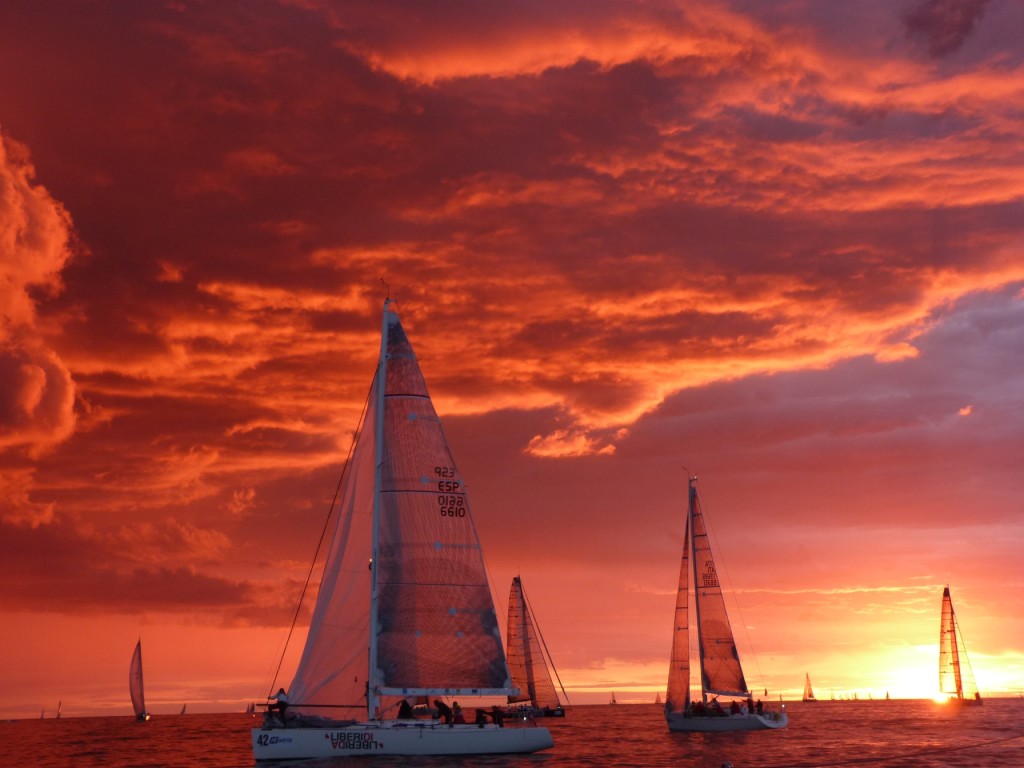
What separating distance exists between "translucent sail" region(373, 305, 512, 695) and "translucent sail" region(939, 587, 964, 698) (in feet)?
353

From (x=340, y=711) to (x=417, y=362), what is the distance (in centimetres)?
1682

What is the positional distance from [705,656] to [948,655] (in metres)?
78.8

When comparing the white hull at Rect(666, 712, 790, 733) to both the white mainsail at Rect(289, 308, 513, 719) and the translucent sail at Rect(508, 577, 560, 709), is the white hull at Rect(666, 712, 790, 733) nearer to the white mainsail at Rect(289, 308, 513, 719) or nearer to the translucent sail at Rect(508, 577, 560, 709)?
the translucent sail at Rect(508, 577, 560, 709)

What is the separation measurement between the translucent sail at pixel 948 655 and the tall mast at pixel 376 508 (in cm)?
11154

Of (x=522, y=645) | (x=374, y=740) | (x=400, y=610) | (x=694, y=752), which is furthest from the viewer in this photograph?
(x=522, y=645)

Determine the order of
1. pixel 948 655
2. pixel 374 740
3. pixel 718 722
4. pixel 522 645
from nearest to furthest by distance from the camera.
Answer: pixel 374 740 → pixel 718 722 → pixel 522 645 → pixel 948 655

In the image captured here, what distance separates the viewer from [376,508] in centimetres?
5312

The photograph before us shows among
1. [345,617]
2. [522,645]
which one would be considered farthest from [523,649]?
[345,617]

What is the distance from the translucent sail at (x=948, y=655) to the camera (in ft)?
473

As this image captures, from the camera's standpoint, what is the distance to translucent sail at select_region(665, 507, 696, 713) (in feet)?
279

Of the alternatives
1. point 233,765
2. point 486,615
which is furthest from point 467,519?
point 233,765

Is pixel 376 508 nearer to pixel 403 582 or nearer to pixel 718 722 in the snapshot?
pixel 403 582

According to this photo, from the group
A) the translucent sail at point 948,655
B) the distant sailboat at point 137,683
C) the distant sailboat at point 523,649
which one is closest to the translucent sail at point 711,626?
the distant sailboat at point 523,649

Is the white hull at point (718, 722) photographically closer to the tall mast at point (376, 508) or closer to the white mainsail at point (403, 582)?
the white mainsail at point (403, 582)
